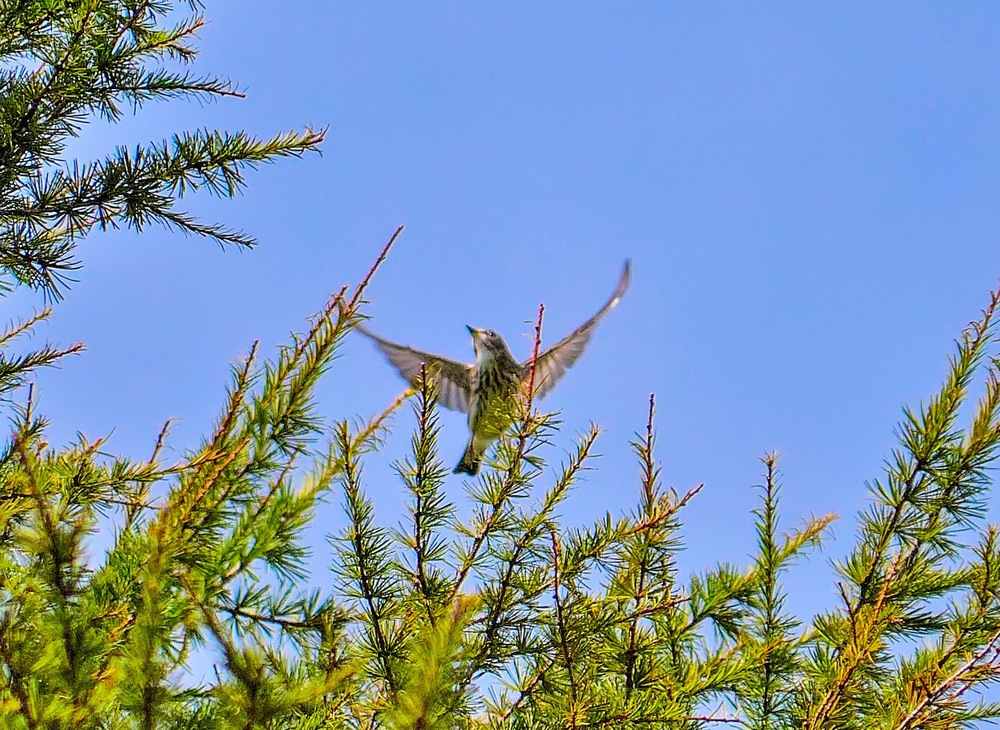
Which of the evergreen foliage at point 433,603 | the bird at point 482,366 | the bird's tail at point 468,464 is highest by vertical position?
the bird at point 482,366

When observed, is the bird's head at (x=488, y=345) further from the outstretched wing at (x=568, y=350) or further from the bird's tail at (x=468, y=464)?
the bird's tail at (x=468, y=464)

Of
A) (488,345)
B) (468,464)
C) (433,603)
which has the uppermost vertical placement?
(488,345)

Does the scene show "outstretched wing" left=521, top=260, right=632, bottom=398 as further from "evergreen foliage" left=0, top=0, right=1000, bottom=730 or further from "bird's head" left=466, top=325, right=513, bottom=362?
"evergreen foliage" left=0, top=0, right=1000, bottom=730

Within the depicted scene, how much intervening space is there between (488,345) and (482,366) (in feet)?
0.51

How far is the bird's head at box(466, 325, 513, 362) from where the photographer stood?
17.0ft

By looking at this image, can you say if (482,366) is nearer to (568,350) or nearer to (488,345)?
(488,345)

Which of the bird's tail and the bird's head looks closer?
the bird's tail

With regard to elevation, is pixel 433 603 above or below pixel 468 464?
below

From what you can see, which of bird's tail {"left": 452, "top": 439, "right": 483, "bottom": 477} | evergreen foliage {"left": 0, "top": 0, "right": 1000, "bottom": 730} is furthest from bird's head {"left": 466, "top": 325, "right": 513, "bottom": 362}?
evergreen foliage {"left": 0, "top": 0, "right": 1000, "bottom": 730}

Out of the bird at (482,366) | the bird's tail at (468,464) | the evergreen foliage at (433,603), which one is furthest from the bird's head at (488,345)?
the evergreen foliage at (433,603)

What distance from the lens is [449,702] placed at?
1.59 meters

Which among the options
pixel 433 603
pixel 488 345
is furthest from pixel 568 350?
pixel 433 603

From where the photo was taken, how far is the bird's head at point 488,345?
517cm

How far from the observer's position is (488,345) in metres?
5.21
